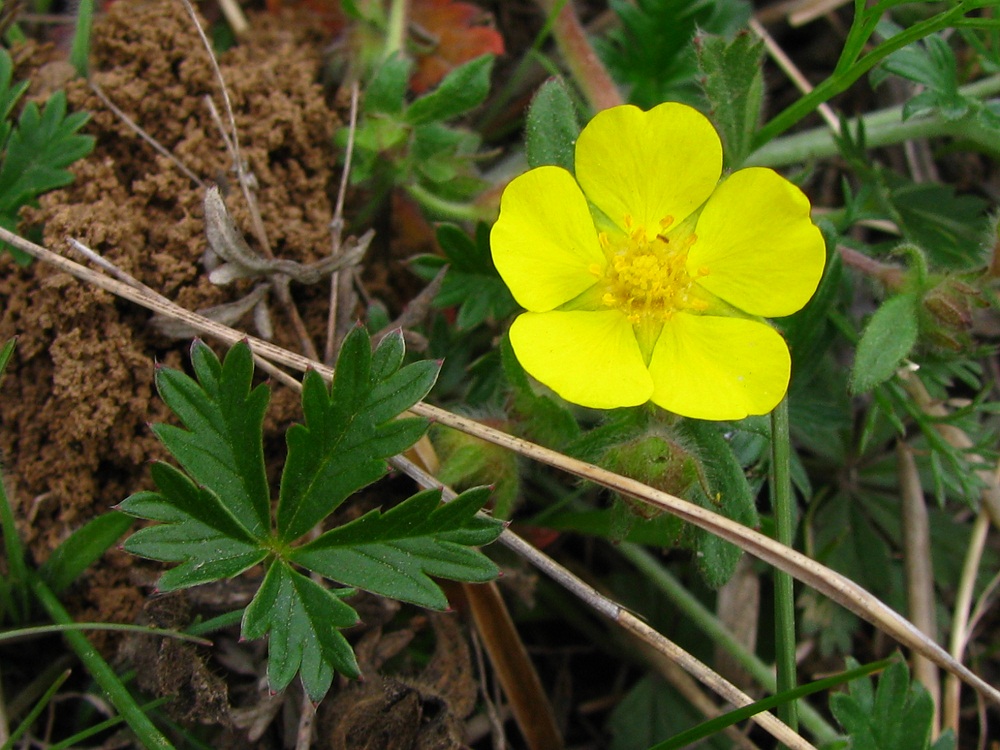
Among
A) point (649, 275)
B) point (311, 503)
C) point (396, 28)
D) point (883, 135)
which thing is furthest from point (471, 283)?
point (883, 135)

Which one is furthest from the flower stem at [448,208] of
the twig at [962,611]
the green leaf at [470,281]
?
the twig at [962,611]

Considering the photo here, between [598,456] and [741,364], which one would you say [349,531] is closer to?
[598,456]

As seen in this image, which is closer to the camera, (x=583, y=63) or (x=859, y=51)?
(x=859, y=51)

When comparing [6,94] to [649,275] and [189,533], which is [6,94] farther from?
[649,275]

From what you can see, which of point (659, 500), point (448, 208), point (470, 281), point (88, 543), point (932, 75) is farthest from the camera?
point (448, 208)

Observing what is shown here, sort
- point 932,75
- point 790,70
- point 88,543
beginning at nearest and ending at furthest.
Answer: point 88,543
point 932,75
point 790,70

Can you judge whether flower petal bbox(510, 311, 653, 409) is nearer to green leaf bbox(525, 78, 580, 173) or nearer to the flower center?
the flower center

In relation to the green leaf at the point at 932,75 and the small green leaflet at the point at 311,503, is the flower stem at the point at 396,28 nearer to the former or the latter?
the small green leaflet at the point at 311,503
